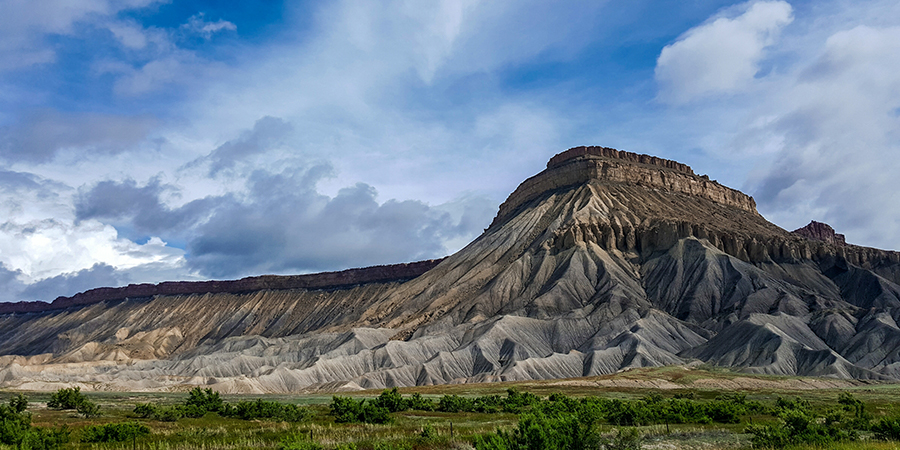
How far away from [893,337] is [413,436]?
3102 inches

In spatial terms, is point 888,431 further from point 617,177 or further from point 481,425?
point 617,177

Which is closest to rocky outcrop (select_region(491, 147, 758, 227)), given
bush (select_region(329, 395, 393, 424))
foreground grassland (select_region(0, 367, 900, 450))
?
foreground grassland (select_region(0, 367, 900, 450))

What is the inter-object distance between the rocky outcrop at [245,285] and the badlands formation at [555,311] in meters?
0.62

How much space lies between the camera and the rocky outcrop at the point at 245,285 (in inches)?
6496

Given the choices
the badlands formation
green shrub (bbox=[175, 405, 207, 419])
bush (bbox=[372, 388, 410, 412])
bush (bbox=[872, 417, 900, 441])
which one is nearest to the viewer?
bush (bbox=[872, 417, 900, 441])

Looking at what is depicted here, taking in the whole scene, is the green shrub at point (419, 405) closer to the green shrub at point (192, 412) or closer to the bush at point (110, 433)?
the green shrub at point (192, 412)

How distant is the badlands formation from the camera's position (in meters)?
88.6

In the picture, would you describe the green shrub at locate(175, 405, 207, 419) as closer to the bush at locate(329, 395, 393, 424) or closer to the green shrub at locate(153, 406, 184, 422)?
the green shrub at locate(153, 406, 184, 422)

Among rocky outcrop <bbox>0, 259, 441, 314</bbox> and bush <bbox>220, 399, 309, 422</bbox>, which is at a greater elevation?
rocky outcrop <bbox>0, 259, 441, 314</bbox>

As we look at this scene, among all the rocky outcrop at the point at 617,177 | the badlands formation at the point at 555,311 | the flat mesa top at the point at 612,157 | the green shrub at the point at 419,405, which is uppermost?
the flat mesa top at the point at 612,157

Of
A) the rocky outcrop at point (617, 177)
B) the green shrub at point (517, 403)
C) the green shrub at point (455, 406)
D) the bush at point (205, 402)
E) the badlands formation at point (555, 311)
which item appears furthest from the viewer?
the rocky outcrop at point (617, 177)

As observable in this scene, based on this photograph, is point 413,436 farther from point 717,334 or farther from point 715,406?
point 717,334

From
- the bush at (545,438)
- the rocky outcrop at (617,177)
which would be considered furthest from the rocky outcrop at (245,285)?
the bush at (545,438)

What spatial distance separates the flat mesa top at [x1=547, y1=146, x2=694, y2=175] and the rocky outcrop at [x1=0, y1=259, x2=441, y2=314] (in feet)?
124
